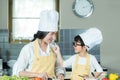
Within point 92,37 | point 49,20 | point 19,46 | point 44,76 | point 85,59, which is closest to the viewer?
point 44,76

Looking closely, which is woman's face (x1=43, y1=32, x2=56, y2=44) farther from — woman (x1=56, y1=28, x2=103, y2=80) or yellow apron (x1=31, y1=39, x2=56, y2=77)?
woman (x1=56, y1=28, x2=103, y2=80)

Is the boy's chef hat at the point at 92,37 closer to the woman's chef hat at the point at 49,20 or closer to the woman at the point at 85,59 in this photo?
the woman at the point at 85,59

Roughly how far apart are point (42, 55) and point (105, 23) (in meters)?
2.59

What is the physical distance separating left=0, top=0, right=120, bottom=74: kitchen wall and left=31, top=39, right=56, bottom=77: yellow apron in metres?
2.36

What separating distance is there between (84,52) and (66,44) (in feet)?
6.03

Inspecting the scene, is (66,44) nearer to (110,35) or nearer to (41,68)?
(110,35)

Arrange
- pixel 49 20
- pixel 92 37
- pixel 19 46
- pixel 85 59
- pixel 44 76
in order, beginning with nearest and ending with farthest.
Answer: pixel 44 76, pixel 49 20, pixel 92 37, pixel 85 59, pixel 19 46

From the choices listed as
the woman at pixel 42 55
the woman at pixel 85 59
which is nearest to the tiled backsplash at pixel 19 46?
the woman at pixel 85 59

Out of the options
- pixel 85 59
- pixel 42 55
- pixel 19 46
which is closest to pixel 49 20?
pixel 42 55

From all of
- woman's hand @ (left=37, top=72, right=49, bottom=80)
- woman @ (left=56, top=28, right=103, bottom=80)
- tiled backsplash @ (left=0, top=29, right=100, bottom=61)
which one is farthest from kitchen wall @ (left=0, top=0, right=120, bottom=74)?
woman's hand @ (left=37, top=72, right=49, bottom=80)

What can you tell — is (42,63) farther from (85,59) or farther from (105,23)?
(105,23)

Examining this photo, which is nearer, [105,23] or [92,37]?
[92,37]

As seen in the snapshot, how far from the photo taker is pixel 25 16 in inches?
197

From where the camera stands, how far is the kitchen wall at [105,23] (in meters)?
Answer: 4.93
